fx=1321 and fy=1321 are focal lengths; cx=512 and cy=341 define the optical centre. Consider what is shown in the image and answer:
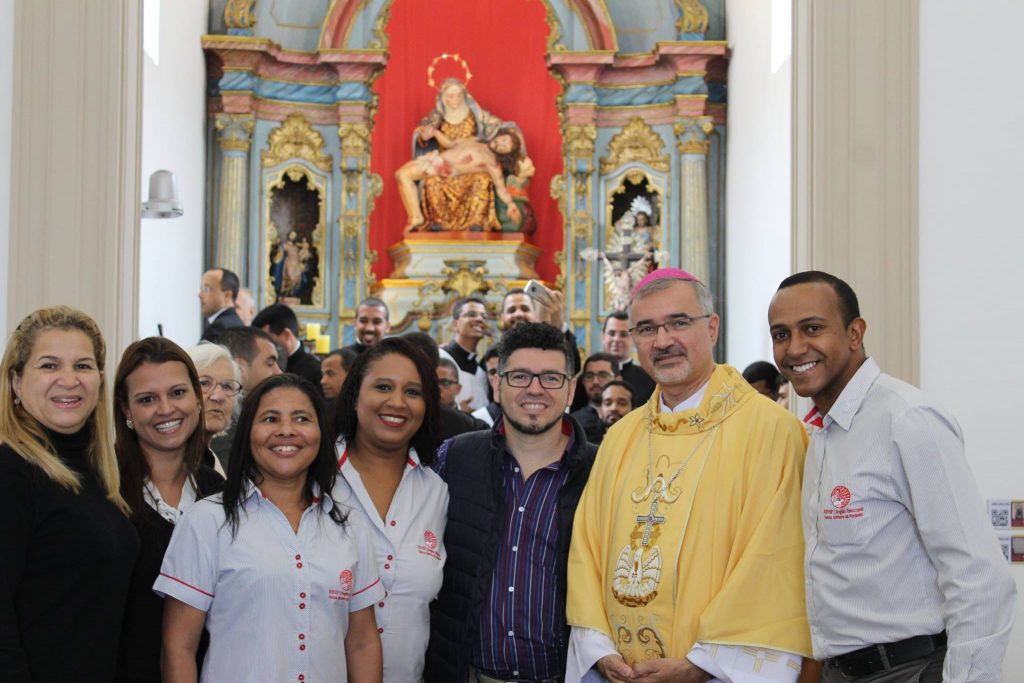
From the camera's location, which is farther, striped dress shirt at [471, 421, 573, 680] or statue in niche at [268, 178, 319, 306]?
statue in niche at [268, 178, 319, 306]

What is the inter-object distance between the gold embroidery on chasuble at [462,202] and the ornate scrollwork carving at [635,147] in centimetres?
130

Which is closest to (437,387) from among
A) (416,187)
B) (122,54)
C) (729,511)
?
(729,511)

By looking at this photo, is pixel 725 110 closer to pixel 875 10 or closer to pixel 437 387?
pixel 875 10

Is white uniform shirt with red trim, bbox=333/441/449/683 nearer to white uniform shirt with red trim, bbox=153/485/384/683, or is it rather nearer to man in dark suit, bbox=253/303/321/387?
white uniform shirt with red trim, bbox=153/485/384/683

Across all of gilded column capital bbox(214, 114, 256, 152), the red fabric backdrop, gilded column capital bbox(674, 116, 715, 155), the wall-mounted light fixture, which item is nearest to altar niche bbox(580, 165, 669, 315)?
gilded column capital bbox(674, 116, 715, 155)

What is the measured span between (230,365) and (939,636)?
2683 mm

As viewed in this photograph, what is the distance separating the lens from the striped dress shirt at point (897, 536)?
310 cm

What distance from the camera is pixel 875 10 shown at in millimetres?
5273

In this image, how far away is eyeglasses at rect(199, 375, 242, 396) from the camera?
4.71m

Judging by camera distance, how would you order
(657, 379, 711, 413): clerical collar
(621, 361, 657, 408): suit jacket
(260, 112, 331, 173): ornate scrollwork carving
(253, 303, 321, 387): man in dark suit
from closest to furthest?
(657, 379, 711, 413): clerical collar → (253, 303, 321, 387): man in dark suit → (621, 361, 657, 408): suit jacket → (260, 112, 331, 173): ornate scrollwork carving

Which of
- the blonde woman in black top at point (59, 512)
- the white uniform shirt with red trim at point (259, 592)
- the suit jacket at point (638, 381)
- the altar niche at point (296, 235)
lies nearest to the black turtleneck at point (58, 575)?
the blonde woman in black top at point (59, 512)

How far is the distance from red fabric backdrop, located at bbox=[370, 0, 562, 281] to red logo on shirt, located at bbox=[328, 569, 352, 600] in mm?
10962

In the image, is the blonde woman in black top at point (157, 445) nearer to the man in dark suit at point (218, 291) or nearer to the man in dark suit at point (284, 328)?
the man in dark suit at point (284, 328)

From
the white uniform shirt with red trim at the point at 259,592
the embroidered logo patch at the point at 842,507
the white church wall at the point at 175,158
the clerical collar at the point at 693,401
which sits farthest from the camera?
the white church wall at the point at 175,158
